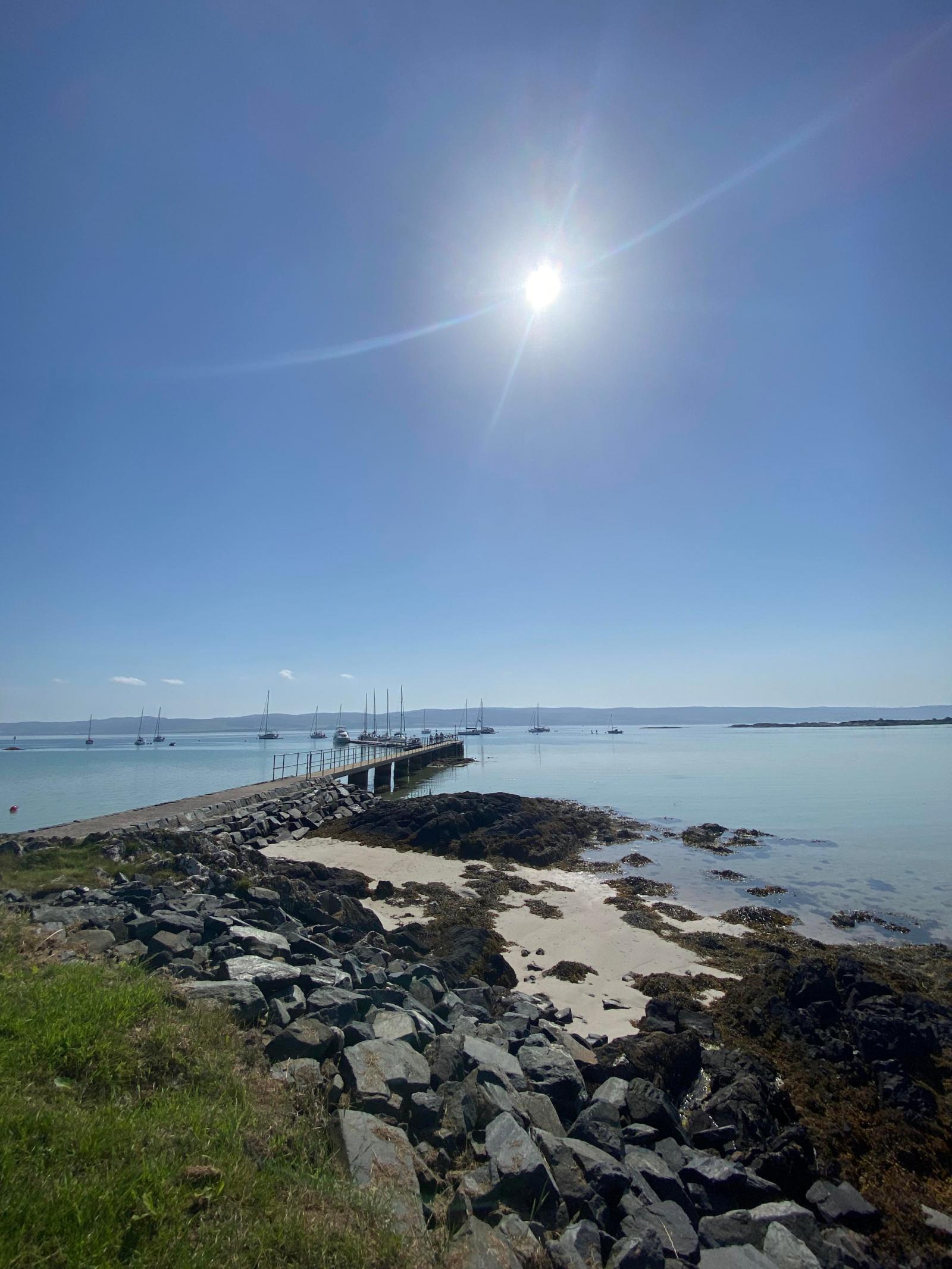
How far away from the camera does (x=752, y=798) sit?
36406 millimetres

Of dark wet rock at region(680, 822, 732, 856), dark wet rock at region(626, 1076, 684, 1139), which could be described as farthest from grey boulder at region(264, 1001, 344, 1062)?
dark wet rock at region(680, 822, 732, 856)

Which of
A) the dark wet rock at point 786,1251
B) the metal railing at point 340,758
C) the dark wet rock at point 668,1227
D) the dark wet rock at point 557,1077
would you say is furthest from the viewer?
the metal railing at point 340,758

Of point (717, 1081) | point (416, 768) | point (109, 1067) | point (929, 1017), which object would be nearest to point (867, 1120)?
point (717, 1081)

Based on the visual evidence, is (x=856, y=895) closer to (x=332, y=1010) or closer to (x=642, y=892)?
(x=642, y=892)

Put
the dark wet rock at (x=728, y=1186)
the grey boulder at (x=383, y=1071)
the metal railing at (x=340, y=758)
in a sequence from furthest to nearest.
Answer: the metal railing at (x=340, y=758), the dark wet rock at (x=728, y=1186), the grey boulder at (x=383, y=1071)

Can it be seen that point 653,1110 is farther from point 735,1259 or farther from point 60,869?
point 60,869

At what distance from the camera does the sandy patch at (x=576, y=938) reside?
9984mm

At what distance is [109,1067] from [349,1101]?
1.73m

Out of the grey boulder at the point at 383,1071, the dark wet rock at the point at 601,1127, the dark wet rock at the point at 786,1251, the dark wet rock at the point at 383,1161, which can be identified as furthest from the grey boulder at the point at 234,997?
the dark wet rock at the point at 786,1251

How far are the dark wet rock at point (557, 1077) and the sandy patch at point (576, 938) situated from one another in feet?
8.30

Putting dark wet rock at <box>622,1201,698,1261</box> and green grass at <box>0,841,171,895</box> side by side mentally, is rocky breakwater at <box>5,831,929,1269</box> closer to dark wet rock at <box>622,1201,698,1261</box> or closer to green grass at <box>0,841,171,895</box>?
dark wet rock at <box>622,1201,698,1261</box>

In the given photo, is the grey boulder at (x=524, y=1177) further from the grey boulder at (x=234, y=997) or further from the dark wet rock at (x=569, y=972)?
the dark wet rock at (x=569, y=972)

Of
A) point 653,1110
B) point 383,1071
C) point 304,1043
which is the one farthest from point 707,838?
point 304,1043

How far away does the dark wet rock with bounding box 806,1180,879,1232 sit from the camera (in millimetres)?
5180
